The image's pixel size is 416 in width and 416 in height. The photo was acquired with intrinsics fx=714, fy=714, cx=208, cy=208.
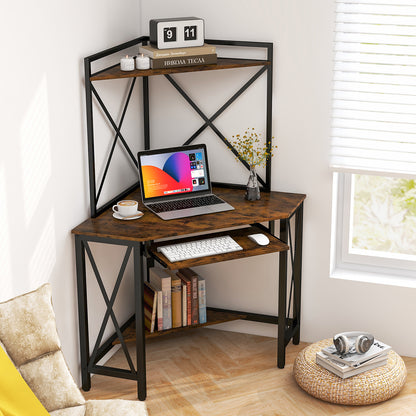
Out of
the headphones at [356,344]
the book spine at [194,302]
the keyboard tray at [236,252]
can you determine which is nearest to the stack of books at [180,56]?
the keyboard tray at [236,252]

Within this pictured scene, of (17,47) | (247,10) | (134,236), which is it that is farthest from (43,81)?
(247,10)

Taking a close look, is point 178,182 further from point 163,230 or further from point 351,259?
point 351,259

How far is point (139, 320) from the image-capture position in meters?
3.19

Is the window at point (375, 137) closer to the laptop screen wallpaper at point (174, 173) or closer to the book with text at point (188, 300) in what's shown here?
the laptop screen wallpaper at point (174, 173)

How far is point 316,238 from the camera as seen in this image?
12.1 feet

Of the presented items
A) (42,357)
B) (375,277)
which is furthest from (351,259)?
(42,357)

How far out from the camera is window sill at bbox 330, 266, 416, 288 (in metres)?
3.62

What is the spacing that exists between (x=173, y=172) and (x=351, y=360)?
1229mm

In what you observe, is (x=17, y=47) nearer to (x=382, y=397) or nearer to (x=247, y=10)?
(x=247, y=10)

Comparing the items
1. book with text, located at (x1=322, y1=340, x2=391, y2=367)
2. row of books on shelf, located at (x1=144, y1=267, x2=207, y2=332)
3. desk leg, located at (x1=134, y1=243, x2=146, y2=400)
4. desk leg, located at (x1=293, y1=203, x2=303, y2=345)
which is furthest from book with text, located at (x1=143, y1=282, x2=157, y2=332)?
book with text, located at (x1=322, y1=340, x2=391, y2=367)

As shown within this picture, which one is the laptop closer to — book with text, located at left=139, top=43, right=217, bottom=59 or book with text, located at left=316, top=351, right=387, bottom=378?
book with text, located at left=139, top=43, right=217, bottom=59

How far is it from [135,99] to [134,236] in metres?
0.93

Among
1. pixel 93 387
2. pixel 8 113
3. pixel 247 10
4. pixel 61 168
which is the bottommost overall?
pixel 93 387

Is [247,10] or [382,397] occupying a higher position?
[247,10]
